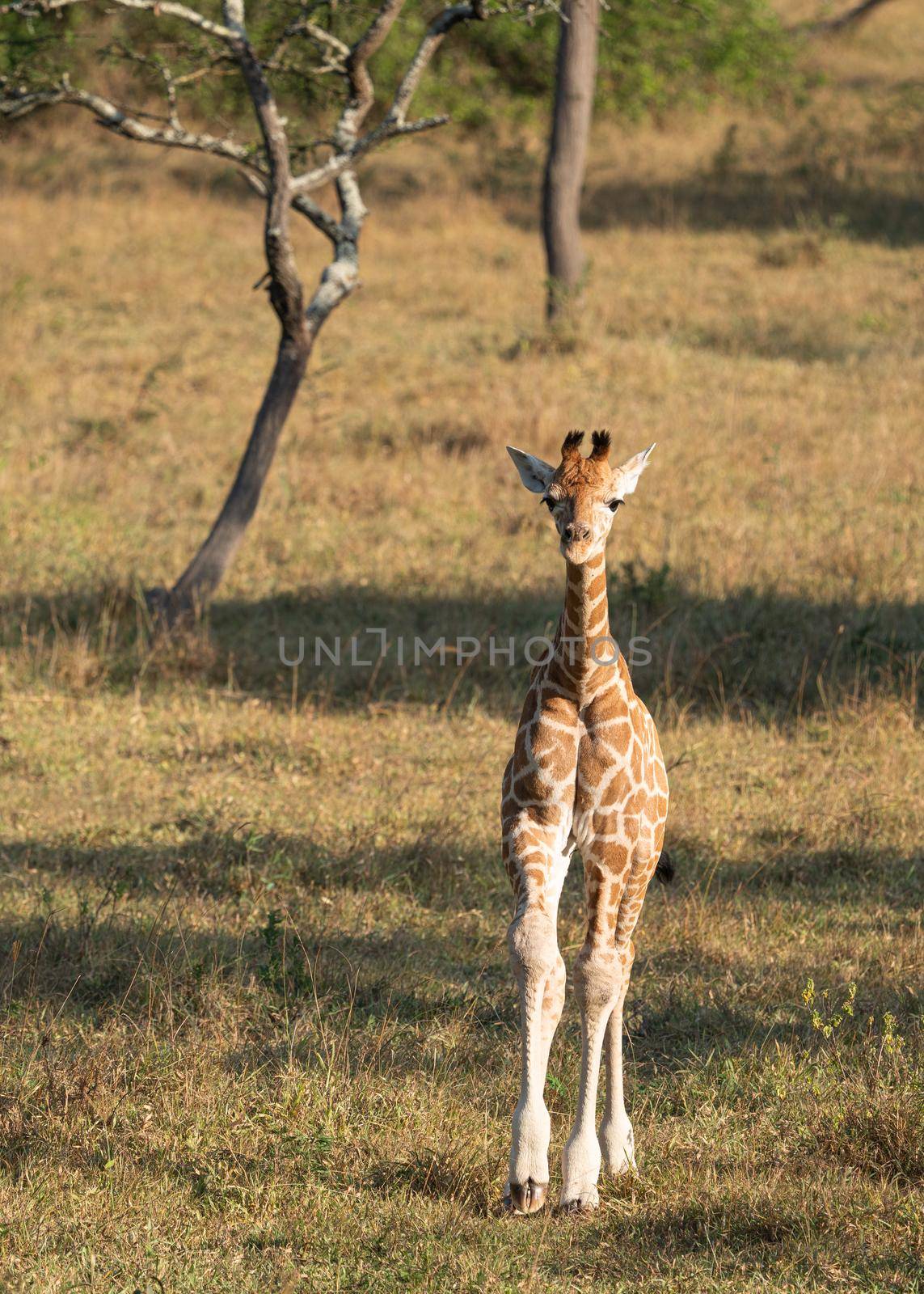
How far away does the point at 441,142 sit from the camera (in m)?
24.0

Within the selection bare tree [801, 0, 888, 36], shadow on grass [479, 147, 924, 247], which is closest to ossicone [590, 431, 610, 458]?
shadow on grass [479, 147, 924, 247]

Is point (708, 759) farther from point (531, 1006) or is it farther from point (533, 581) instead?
point (531, 1006)

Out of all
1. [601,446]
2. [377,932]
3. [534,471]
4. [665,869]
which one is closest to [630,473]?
[601,446]

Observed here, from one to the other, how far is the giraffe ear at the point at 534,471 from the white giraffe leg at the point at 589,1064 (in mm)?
1325

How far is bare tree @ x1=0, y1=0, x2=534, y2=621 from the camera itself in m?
9.23

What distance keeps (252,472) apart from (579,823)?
20.2ft

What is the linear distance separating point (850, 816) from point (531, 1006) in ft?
11.9

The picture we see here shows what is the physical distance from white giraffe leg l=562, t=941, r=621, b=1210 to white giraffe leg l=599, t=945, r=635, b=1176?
0.53 ft

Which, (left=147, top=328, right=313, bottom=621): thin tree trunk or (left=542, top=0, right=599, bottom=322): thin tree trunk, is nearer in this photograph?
(left=147, top=328, right=313, bottom=621): thin tree trunk

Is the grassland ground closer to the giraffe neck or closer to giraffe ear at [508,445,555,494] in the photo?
the giraffe neck

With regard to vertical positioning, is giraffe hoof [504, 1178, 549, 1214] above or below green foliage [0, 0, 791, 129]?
below

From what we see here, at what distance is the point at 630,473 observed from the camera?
3982 millimetres

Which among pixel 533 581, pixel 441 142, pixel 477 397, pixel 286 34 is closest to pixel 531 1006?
pixel 533 581

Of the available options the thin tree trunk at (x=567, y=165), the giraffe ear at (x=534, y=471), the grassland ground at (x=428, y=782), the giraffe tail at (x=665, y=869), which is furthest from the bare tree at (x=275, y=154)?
the thin tree trunk at (x=567, y=165)
